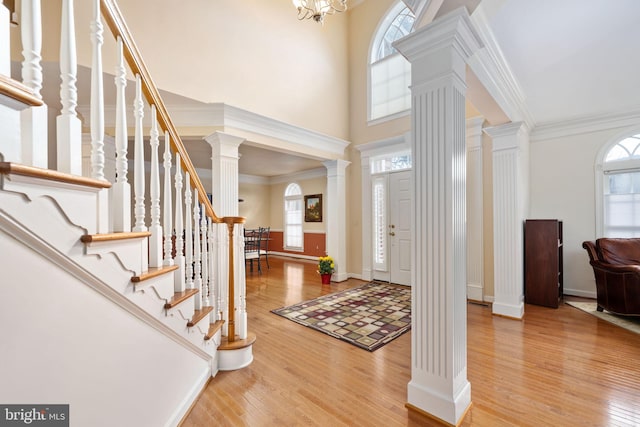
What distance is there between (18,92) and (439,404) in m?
2.29

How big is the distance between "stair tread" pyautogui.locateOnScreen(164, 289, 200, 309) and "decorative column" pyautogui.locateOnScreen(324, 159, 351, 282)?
3.68 metres

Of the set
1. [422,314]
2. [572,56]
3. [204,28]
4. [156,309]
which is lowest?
[422,314]

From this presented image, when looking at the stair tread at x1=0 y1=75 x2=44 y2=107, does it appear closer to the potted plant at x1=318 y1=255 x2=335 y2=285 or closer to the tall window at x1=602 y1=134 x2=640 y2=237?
the potted plant at x1=318 y1=255 x2=335 y2=285

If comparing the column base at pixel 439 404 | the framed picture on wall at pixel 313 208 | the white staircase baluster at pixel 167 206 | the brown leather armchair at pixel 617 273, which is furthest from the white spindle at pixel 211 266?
the framed picture on wall at pixel 313 208

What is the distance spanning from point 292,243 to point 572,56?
706cm

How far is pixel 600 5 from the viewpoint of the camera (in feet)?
8.54

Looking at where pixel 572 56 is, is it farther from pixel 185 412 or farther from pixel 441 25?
pixel 185 412

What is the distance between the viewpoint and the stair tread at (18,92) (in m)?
0.67

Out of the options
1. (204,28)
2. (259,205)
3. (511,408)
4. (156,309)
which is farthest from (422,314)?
(259,205)

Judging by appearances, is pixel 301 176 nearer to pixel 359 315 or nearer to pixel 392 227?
pixel 392 227

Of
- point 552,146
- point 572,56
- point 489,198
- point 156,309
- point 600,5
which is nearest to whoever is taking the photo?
point 156,309

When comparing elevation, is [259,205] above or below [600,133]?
below

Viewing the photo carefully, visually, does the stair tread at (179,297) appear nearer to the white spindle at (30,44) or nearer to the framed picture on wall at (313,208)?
the white spindle at (30,44)

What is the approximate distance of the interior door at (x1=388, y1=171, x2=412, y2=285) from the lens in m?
4.86
